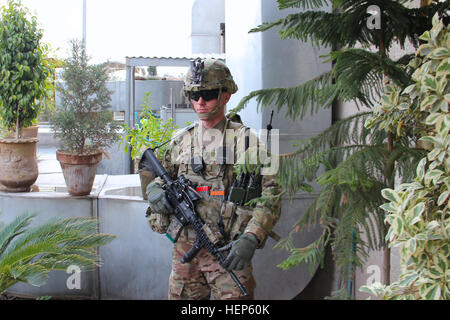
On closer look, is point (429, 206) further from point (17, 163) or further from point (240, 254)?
point (17, 163)

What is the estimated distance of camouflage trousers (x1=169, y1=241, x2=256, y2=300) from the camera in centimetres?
247

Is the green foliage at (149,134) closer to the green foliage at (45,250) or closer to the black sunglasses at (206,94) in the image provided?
the green foliage at (45,250)

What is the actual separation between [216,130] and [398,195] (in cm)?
142

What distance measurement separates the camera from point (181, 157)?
2619mm

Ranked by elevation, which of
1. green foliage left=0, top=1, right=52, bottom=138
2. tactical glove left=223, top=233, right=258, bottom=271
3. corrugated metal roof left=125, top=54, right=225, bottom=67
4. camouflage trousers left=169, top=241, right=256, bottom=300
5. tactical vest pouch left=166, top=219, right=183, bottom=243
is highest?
corrugated metal roof left=125, top=54, right=225, bottom=67

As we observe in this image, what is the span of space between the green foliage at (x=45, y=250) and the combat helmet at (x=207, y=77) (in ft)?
4.48

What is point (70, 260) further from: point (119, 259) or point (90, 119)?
point (90, 119)

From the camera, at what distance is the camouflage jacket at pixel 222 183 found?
2418 millimetres

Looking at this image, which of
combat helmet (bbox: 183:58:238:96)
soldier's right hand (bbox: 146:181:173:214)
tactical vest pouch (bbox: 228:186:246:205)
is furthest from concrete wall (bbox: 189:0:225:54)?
tactical vest pouch (bbox: 228:186:246:205)

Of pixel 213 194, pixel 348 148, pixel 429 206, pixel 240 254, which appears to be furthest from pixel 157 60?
pixel 429 206

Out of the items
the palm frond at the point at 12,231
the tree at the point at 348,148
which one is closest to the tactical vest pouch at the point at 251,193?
the tree at the point at 348,148

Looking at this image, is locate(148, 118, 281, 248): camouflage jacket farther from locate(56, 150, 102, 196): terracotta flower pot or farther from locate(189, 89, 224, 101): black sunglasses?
locate(56, 150, 102, 196): terracotta flower pot

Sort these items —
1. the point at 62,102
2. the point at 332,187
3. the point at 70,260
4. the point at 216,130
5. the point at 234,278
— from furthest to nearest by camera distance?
the point at 62,102
the point at 70,260
the point at 216,130
the point at 234,278
the point at 332,187
